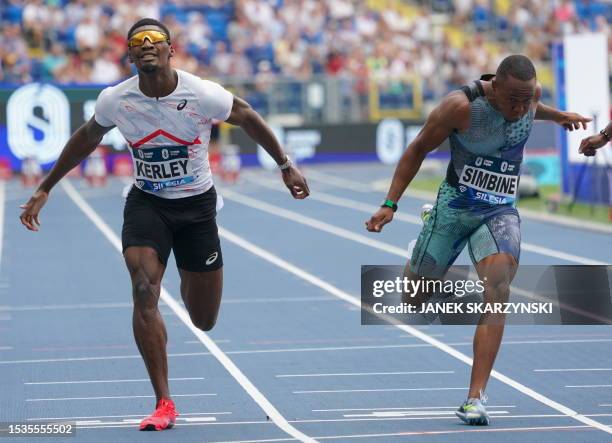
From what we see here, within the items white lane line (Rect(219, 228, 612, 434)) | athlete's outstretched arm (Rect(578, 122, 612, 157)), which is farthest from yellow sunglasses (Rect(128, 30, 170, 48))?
white lane line (Rect(219, 228, 612, 434))

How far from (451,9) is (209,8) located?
8.03m

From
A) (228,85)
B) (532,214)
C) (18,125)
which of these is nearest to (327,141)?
(228,85)

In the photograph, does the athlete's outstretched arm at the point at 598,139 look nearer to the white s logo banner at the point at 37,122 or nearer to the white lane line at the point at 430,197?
the white lane line at the point at 430,197

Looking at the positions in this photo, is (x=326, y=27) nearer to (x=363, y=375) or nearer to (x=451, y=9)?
(x=451, y=9)

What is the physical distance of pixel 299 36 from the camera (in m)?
36.1

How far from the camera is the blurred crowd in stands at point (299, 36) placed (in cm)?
3253

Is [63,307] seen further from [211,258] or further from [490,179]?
[490,179]

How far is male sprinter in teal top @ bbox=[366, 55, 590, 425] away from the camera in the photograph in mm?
7863

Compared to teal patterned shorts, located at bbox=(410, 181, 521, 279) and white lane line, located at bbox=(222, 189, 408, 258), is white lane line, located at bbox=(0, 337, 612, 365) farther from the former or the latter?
white lane line, located at bbox=(222, 189, 408, 258)

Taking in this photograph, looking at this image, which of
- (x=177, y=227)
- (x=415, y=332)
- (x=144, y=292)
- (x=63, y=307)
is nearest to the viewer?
(x=144, y=292)

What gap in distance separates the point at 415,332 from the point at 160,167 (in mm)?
3920

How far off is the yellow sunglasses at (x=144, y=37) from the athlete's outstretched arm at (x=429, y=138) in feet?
4.65

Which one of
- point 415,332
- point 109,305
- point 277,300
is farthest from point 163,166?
point 277,300

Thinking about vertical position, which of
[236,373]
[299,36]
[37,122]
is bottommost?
[37,122]
